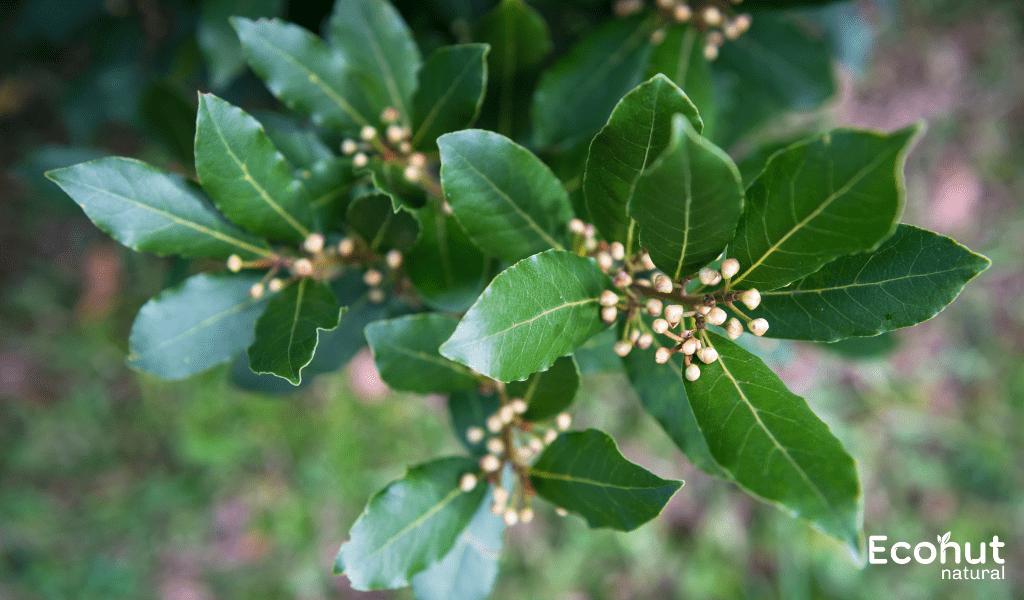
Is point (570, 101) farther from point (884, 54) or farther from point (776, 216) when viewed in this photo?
point (884, 54)

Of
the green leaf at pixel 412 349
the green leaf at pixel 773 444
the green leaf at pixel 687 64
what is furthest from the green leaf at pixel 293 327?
the green leaf at pixel 687 64

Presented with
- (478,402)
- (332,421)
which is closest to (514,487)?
(478,402)

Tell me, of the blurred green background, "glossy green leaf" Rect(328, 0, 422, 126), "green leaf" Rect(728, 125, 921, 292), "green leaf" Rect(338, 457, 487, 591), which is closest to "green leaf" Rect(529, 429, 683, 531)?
"green leaf" Rect(338, 457, 487, 591)

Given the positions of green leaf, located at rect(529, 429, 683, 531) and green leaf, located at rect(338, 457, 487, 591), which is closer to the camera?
green leaf, located at rect(529, 429, 683, 531)

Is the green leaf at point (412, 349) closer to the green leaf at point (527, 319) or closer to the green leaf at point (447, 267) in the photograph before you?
the green leaf at point (447, 267)

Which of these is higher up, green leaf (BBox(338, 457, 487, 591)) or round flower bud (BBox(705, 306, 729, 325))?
round flower bud (BBox(705, 306, 729, 325))

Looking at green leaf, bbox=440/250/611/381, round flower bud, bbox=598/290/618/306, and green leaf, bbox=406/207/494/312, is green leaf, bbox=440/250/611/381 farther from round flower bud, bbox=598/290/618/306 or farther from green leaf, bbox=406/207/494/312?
green leaf, bbox=406/207/494/312
